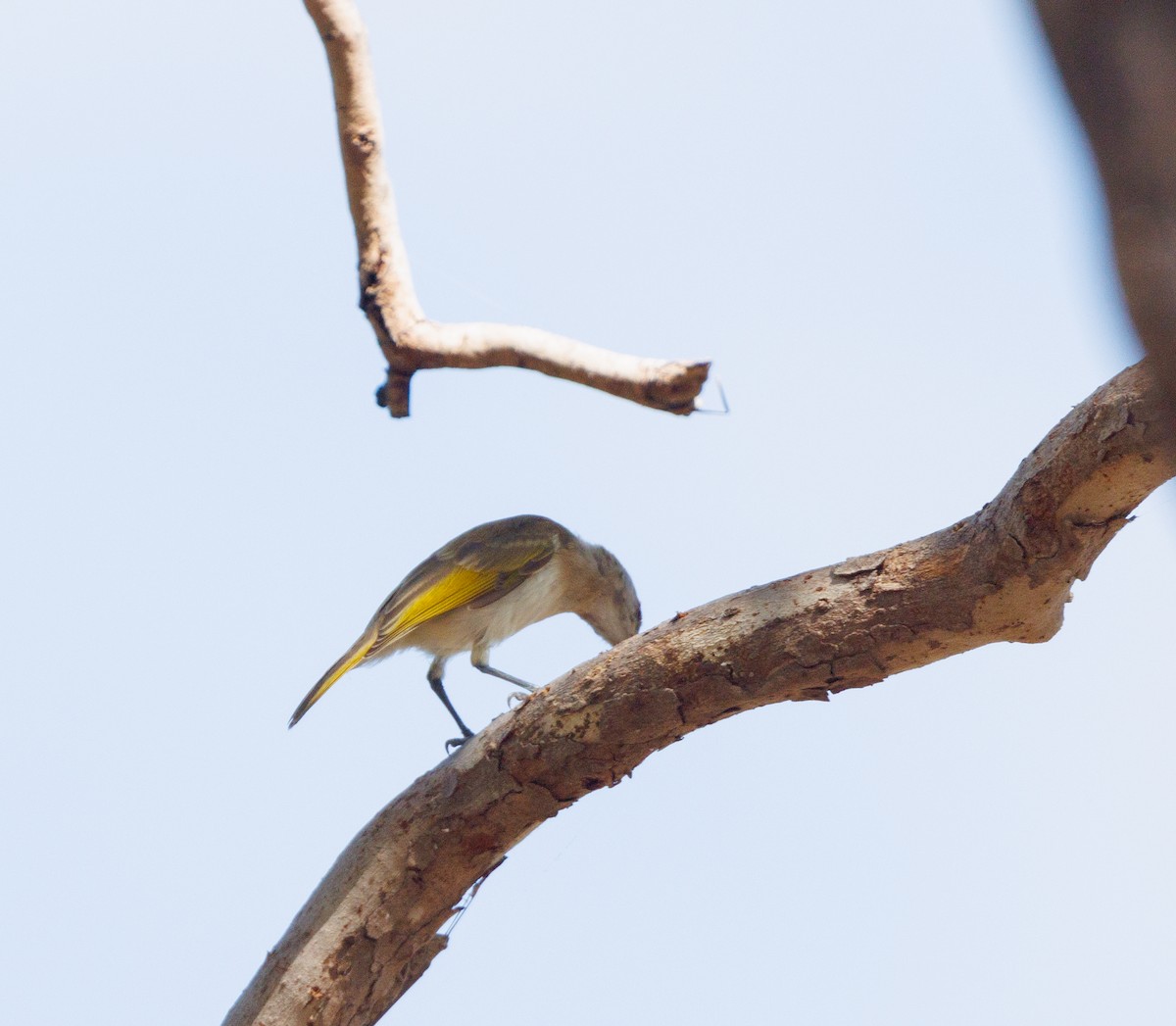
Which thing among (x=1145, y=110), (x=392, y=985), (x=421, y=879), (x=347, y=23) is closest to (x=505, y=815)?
(x=421, y=879)

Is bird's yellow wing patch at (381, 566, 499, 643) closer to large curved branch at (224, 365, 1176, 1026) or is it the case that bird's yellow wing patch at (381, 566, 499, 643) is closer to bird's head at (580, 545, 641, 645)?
bird's head at (580, 545, 641, 645)

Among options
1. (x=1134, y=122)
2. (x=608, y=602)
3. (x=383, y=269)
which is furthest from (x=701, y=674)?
(x=608, y=602)

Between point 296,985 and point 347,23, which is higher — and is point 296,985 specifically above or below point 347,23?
below

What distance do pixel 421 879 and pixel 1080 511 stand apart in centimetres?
220

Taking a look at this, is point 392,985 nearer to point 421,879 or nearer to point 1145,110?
point 421,879

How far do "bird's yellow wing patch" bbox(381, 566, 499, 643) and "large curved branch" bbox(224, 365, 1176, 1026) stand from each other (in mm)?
1868

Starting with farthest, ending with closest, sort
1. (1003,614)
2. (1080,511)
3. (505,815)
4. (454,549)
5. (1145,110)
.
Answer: (454,549) < (505,815) < (1003,614) < (1080,511) < (1145,110)

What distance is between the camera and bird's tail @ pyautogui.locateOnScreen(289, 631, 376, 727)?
16.6 ft

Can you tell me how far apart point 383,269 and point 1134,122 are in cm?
349

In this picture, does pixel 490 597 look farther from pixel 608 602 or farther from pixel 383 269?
pixel 383 269

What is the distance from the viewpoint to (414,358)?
3.88 meters

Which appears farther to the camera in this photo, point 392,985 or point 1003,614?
point 392,985

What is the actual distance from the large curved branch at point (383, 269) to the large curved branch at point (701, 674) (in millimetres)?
940

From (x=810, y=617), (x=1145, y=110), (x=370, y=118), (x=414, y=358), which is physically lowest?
(x=810, y=617)
